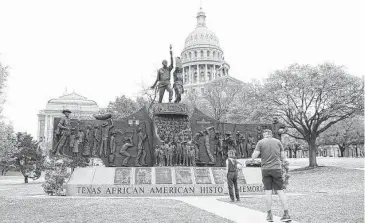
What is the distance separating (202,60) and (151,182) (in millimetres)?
96231

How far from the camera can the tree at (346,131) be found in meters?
47.7

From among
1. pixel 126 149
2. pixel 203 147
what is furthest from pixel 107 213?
pixel 203 147

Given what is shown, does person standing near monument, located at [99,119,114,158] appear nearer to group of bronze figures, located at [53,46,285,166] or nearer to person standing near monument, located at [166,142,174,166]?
group of bronze figures, located at [53,46,285,166]

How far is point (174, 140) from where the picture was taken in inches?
742

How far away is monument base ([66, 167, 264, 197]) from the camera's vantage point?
52.9 feet

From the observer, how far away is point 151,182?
1656 cm

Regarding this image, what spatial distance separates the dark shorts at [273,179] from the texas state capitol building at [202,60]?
312 ft

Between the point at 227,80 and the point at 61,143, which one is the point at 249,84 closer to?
the point at 227,80

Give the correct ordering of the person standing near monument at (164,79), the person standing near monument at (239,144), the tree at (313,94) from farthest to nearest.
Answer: the tree at (313,94) < the person standing near monument at (239,144) < the person standing near monument at (164,79)

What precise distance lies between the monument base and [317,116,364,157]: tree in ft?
87.9

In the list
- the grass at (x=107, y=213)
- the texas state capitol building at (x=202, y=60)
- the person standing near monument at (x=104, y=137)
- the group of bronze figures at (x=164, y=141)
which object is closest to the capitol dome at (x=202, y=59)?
the texas state capitol building at (x=202, y=60)

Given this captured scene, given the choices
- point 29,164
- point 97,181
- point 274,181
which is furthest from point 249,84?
point 274,181

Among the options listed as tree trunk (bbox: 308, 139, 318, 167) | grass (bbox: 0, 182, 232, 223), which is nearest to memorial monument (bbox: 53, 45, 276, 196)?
grass (bbox: 0, 182, 232, 223)

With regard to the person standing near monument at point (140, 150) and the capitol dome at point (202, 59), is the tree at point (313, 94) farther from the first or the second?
the capitol dome at point (202, 59)
